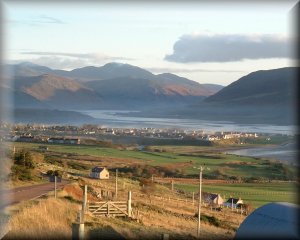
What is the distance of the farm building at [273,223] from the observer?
10.4 feet

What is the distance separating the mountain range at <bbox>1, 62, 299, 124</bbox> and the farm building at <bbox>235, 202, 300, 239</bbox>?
1.83 meters

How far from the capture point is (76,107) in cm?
638

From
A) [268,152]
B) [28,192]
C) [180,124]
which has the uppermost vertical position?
[180,124]

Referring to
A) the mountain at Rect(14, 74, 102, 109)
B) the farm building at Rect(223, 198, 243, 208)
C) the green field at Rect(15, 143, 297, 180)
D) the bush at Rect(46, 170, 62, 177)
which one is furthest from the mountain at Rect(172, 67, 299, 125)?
the bush at Rect(46, 170, 62, 177)

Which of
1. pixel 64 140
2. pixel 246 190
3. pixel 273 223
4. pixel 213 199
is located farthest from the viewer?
pixel 213 199

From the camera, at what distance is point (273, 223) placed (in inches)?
133

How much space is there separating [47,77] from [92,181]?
8.28 feet

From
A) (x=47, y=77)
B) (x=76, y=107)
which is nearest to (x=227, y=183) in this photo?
(x=76, y=107)

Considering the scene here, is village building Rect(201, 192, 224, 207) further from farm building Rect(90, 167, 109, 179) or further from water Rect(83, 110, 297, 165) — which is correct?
water Rect(83, 110, 297, 165)

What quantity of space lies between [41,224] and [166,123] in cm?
228

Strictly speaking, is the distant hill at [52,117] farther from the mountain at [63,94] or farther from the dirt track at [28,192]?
the dirt track at [28,192]

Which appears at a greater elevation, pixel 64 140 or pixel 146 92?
pixel 146 92

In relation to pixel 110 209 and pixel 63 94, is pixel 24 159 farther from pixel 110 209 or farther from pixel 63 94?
pixel 110 209

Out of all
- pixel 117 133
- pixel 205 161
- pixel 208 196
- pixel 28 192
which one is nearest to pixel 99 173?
pixel 28 192
